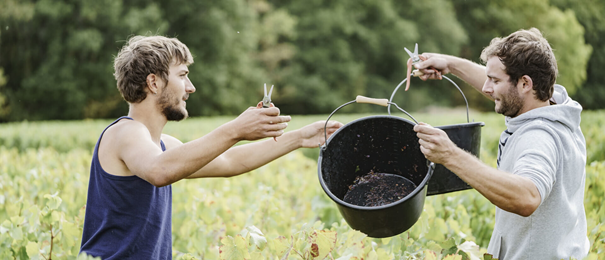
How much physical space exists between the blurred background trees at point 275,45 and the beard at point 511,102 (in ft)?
66.8

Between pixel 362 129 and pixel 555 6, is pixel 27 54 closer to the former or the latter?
pixel 362 129

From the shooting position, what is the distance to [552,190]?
184 centimetres

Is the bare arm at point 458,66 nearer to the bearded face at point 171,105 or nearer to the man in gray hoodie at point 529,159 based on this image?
the man in gray hoodie at point 529,159

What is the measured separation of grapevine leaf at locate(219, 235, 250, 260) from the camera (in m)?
1.75

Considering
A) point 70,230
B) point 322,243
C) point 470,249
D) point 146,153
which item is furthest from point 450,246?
point 70,230

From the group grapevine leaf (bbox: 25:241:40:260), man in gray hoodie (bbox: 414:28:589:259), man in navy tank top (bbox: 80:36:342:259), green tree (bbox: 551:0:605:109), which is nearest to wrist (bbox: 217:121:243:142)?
man in navy tank top (bbox: 80:36:342:259)

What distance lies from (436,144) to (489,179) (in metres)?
0.21

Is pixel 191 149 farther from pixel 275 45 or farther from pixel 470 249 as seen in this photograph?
pixel 275 45

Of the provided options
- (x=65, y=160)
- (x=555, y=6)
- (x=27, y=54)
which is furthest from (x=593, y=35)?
(x=65, y=160)

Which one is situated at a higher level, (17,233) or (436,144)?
(436,144)

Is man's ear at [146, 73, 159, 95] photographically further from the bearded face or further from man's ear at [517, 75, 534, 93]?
man's ear at [517, 75, 534, 93]

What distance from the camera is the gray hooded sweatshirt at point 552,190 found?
1.81m

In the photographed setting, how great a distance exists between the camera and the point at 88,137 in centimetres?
891

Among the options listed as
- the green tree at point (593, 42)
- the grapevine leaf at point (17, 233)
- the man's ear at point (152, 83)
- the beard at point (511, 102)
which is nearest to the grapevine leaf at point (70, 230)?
the grapevine leaf at point (17, 233)
